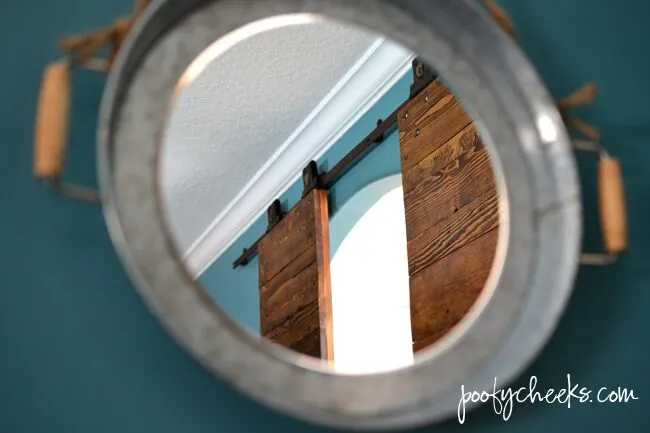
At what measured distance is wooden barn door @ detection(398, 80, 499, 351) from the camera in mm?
1090

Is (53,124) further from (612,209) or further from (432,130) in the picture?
(612,209)

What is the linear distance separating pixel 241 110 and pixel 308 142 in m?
0.09

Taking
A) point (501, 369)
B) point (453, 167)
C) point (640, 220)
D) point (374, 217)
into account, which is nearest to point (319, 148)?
point (374, 217)

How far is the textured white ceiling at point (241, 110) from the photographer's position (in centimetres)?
92

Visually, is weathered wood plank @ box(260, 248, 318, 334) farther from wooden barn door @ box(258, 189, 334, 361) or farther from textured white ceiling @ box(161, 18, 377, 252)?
textured white ceiling @ box(161, 18, 377, 252)

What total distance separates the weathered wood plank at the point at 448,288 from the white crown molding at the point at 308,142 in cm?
22

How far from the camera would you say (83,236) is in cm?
91

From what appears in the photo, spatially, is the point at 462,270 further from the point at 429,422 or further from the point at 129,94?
the point at 129,94

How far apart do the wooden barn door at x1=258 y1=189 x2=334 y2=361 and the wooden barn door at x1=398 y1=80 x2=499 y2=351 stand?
0.14m

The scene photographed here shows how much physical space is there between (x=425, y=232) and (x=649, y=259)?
0.32 metres

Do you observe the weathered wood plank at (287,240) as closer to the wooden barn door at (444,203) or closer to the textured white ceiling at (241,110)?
the textured white ceiling at (241,110)

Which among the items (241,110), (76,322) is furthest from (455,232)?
(76,322)

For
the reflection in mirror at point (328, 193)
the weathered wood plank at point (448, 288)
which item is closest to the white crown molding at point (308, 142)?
the reflection in mirror at point (328, 193)

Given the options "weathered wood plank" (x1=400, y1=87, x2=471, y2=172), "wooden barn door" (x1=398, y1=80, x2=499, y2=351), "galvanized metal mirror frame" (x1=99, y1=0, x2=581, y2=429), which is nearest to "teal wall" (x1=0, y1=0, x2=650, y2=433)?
"galvanized metal mirror frame" (x1=99, y1=0, x2=581, y2=429)
